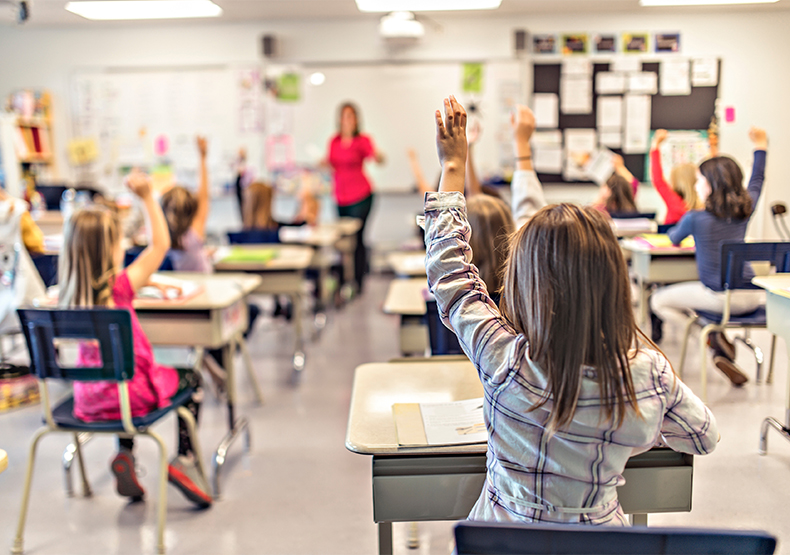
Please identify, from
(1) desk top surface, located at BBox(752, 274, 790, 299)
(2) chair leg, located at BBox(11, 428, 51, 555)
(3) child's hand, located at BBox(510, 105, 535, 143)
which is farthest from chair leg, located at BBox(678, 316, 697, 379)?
(2) chair leg, located at BBox(11, 428, 51, 555)

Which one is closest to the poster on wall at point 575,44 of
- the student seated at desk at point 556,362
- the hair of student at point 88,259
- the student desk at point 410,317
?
the student desk at point 410,317

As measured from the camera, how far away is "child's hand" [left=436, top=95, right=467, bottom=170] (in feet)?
3.57

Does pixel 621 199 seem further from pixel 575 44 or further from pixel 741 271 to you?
pixel 575 44

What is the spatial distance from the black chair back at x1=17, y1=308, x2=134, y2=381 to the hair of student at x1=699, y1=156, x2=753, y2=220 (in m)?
2.37

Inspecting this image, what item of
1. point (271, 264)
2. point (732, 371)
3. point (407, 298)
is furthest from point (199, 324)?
point (732, 371)

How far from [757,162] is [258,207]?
2866mm

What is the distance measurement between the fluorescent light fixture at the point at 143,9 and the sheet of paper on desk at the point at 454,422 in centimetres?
498

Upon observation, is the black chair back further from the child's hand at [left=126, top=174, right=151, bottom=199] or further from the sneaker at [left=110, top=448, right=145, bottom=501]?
the child's hand at [left=126, top=174, right=151, bottom=199]

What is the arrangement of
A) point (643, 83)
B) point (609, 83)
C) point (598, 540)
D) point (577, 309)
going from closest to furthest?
point (598, 540)
point (577, 309)
point (643, 83)
point (609, 83)

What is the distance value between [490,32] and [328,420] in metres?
4.36

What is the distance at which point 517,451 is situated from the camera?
103 cm

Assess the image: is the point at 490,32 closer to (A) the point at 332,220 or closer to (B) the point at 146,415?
(A) the point at 332,220

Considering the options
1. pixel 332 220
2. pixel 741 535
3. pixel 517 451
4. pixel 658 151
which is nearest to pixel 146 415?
pixel 517 451

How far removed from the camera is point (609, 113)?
227 inches
